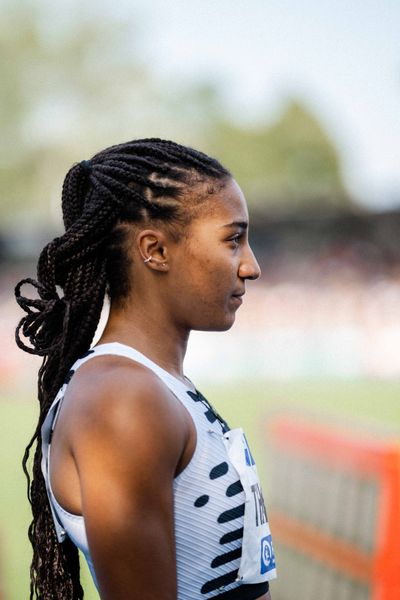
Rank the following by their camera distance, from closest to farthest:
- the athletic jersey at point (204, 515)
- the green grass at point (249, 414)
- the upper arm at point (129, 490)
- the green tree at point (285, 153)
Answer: the upper arm at point (129, 490)
the athletic jersey at point (204, 515)
the green grass at point (249, 414)
the green tree at point (285, 153)

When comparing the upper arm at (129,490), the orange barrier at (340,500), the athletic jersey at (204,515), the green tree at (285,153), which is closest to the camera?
the upper arm at (129,490)

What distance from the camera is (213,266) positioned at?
1.96 m

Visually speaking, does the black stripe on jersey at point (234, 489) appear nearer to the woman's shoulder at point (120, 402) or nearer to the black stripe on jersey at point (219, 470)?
the black stripe on jersey at point (219, 470)

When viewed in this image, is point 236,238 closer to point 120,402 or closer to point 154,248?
point 154,248

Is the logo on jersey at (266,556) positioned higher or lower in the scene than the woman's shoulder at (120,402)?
lower

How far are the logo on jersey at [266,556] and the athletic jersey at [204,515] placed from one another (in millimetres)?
10

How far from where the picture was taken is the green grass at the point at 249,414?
6965mm

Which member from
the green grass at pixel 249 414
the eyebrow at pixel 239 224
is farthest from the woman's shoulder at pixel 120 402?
the green grass at pixel 249 414

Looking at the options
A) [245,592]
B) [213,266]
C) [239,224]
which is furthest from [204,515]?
[239,224]

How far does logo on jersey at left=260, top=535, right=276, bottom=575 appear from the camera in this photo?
195 cm

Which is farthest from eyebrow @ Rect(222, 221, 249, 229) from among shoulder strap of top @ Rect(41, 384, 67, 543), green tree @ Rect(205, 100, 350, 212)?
green tree @ Rect(205, 100, 350, 212)

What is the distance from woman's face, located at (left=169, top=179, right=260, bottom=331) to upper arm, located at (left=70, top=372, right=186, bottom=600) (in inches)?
13.0

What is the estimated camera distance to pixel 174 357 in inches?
80.6

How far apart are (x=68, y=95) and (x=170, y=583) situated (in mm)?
61641
